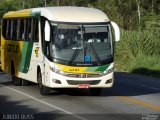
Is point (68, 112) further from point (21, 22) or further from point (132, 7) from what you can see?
point (132, 7)

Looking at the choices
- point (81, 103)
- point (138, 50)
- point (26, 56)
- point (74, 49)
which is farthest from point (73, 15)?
point (138, 50)

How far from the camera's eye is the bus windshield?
17703mm

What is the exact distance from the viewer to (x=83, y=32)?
18.0 m

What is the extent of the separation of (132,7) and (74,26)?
33704mm

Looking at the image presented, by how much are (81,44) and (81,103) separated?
85.4 inches

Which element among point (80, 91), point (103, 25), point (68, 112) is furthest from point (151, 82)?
point (68, 112)

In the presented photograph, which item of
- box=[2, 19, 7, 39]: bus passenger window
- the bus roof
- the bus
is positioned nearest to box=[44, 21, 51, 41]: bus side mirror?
the bus

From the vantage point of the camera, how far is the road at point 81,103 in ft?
45.8

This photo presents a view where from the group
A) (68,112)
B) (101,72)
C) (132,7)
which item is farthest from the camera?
(132,7)

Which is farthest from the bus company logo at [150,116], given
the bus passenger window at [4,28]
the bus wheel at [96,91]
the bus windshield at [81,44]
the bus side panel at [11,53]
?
the bus passenger window at [4,28]

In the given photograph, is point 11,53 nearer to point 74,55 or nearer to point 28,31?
point 28,31

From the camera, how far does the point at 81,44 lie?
17906 millimetres

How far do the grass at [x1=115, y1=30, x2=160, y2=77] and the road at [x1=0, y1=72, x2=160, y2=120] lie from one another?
10.7m

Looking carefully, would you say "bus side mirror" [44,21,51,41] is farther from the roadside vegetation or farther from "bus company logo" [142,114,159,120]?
the roadside vegetation
